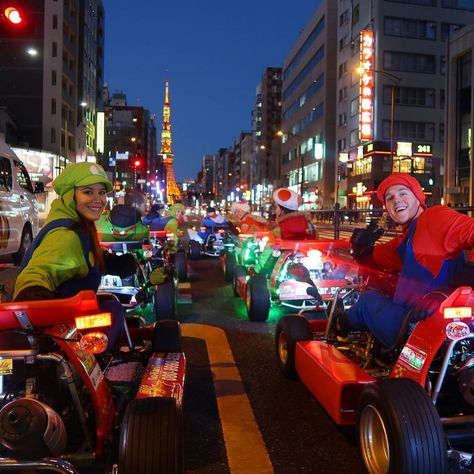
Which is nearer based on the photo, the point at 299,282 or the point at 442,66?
the point at 299,282

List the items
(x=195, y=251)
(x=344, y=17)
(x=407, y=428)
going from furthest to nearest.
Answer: (x=344, y=17) → (x=195, y=251) → (x=407, y=428)

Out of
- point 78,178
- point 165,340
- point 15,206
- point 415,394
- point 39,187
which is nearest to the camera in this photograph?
point 415,394

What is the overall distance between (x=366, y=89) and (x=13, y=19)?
152 ft

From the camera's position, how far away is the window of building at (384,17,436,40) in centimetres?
5581

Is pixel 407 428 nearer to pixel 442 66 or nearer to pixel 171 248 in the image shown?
pixel 171 248

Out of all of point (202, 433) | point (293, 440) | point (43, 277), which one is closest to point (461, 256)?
point (293, 440)

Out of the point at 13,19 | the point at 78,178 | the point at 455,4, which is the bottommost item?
the point at 78,178

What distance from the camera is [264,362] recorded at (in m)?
5.66

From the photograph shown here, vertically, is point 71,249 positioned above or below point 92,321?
above

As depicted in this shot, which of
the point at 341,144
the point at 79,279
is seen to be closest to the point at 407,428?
the point at 79,279

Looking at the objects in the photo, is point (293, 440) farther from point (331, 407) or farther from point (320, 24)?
point (320, 24)

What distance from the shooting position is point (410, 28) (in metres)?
56.6

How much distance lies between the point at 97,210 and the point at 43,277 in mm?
644

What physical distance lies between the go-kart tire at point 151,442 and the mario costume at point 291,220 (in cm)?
563
